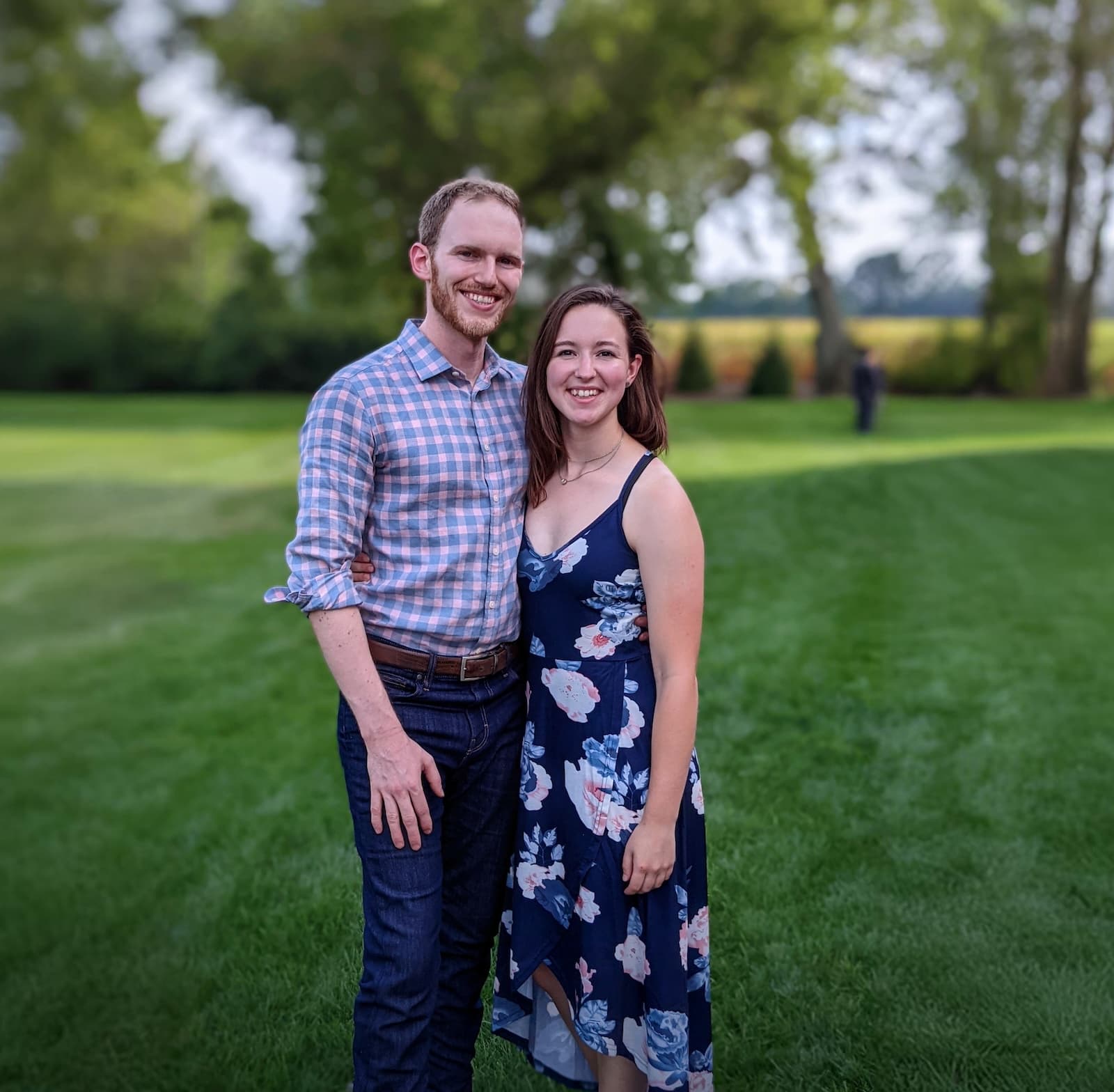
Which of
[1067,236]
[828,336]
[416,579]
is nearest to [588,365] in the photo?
[416,579]

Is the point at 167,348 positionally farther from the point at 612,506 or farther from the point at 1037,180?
the point at 612,506

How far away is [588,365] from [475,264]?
0.33 m

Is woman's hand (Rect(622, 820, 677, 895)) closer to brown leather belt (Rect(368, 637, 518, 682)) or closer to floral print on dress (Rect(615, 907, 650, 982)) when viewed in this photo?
floral print on dress (Rect(615, 907, 650, 982))

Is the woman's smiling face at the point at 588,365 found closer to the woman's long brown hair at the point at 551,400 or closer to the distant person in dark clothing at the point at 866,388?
the woman's long brown hair at the point at 551,400

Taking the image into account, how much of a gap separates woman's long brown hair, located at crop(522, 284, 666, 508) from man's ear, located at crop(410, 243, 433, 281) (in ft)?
0.93

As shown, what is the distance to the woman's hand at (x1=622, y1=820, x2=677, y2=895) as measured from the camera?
2514mm

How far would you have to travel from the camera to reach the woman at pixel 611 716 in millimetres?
2504

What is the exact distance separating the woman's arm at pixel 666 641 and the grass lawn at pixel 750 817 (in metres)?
1.25

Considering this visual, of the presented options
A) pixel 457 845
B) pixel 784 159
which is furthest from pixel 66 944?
pixel 784 159

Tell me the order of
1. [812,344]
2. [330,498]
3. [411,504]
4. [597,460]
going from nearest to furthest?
[330,498] → [411,504] → [597,460] → [812,344]

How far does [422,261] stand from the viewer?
2621 mm

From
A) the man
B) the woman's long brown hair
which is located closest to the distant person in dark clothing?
the woman's long brown hair

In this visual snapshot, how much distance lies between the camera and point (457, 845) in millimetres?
2750

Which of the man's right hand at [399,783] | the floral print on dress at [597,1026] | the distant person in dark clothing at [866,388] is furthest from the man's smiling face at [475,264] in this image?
the distant person in dark clothing at [866,388]
